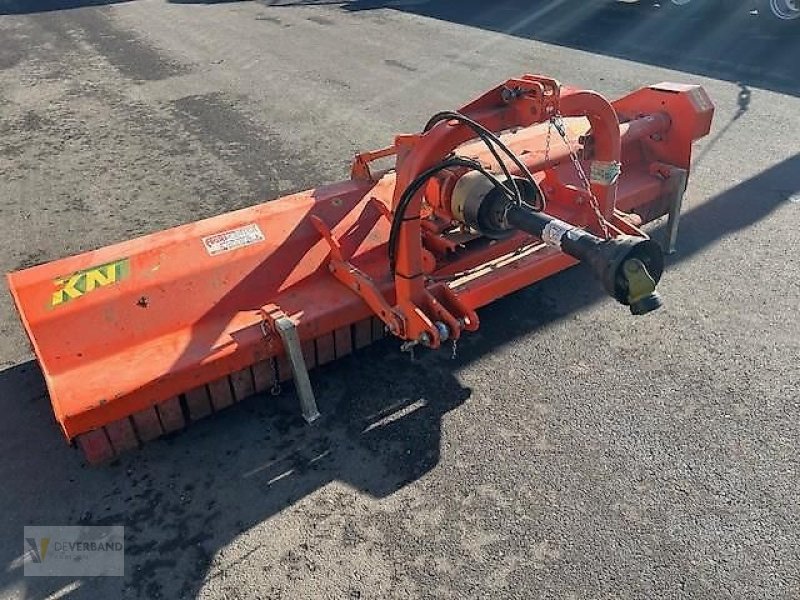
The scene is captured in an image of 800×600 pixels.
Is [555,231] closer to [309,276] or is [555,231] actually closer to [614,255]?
[614,255]

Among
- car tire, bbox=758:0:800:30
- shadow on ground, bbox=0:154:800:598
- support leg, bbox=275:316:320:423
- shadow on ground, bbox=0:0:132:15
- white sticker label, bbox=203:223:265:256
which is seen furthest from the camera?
shadow on ground, bbox=0:0:132:15

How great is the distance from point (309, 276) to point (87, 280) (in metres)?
1.08

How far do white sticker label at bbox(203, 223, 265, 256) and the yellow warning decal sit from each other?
1.36ft

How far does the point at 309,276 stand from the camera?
371 centimetres

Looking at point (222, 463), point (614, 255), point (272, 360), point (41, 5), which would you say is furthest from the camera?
point (41, 5)

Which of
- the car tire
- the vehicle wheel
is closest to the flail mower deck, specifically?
the car tire

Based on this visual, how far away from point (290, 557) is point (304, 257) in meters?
1.55

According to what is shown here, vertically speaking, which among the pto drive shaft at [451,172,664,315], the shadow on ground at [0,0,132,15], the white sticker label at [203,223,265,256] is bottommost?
the shadow on ground at [0,0,132,15]

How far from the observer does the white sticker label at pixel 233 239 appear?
11.7 feet

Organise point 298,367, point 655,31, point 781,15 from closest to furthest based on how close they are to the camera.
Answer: point 298,367 → point 781,15 → point 655,31

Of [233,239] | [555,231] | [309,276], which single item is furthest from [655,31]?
[555,231]

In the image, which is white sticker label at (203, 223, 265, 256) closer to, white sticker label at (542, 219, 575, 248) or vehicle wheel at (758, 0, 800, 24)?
white sticker label at (542, 219, 575, 248)

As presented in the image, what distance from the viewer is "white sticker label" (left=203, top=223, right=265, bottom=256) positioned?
3578 millimetres

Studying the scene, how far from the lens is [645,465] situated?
3.17 metres
